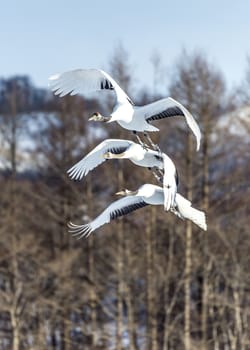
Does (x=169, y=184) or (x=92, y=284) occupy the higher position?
(x=92, y=284)

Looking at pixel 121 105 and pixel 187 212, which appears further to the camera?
pixel 187 212

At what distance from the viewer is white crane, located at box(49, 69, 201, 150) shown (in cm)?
179

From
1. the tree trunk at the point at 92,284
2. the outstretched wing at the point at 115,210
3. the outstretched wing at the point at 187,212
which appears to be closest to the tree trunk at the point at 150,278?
the tree trunk at the point at 92,284

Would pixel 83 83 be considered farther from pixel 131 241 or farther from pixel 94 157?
pixel 131 241

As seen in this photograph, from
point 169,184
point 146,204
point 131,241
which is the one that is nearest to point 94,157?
point 146,204

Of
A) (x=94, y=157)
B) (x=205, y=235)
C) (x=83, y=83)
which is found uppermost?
(x=205, y=235)

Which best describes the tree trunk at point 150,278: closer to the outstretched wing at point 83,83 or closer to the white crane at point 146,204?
the white crane at point 146,204

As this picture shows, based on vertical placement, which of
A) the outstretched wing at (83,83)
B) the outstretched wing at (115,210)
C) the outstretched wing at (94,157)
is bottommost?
the outstretched wing at (115,210)

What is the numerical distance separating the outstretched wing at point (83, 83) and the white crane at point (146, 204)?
0.92ft

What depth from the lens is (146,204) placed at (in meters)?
2.15

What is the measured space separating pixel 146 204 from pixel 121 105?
0.43 meters

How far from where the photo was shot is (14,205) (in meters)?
14.8

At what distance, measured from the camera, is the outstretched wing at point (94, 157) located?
2.06m

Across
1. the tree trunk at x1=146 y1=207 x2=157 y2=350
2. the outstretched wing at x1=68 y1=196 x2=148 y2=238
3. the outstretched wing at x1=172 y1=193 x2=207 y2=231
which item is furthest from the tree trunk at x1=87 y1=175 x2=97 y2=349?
the outstretched wing at x1=172 y1=193 x2=207 y2=231
